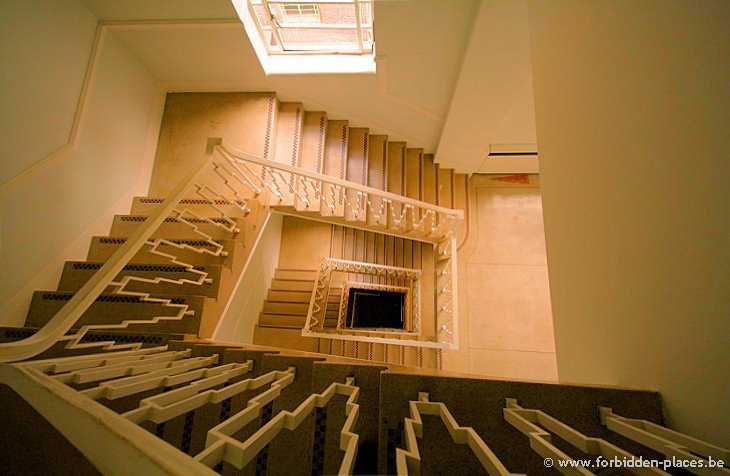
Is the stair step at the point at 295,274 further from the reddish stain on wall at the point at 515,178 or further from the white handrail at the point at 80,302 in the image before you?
the reddish stain on wall at the point at 515,178

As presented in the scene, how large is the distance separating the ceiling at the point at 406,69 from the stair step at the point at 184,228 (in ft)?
6.64

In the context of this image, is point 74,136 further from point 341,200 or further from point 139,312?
point 341,200

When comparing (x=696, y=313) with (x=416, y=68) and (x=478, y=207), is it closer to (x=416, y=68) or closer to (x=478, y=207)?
(x=416, y=68)

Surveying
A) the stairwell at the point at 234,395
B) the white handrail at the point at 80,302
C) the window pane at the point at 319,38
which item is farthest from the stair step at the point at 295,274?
the window pane at the point at 319,38

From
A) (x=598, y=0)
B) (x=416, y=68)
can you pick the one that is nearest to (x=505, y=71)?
(x=416, y=68)

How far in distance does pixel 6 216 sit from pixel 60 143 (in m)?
0.75

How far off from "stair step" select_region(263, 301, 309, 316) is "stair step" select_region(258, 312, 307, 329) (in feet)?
0.14

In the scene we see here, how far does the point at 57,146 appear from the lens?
237 cm

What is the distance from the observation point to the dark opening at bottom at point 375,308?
4.54 meters

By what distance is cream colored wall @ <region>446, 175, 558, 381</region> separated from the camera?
3.95 metres

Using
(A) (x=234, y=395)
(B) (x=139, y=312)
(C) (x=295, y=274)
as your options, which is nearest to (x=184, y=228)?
(B) (x=139, y=312)

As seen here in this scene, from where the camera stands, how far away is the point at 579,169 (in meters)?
1.19

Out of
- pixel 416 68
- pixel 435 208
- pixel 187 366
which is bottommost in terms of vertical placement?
pixel 187 366

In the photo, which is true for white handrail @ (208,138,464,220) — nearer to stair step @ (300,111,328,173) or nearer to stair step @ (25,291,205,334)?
stair step @ (25,291,205,334)
